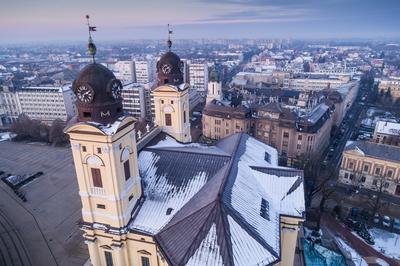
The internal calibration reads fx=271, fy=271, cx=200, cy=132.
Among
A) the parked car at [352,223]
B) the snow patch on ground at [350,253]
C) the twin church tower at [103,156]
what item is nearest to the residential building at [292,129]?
the parked car at [352,223]

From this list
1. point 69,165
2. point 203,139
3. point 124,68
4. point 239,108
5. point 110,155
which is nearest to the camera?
point 110,155

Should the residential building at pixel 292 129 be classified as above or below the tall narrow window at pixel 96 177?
below

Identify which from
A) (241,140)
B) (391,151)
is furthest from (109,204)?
(391,151)

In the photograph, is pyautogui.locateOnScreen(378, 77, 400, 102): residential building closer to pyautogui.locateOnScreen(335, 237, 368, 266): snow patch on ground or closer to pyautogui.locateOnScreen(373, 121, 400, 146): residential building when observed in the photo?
pyautogui.locateOnScreen(373, 121, 400, 146): residential building

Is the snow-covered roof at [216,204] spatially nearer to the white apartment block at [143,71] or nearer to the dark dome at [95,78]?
the dark dome at [95,78]

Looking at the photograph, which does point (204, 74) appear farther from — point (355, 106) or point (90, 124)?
point (90, 124)

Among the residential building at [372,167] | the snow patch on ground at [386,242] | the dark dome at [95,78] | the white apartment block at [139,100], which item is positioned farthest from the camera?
the white apartment block at [139,100]

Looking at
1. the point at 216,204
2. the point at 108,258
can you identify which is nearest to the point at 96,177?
the point at 108,258
